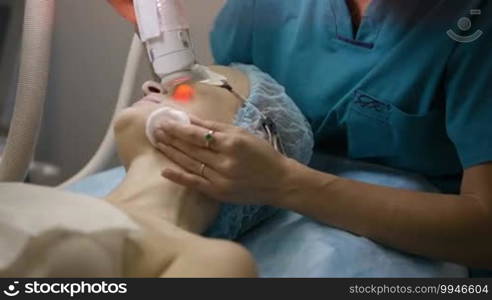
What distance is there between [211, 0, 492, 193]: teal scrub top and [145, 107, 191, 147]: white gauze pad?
34 cm

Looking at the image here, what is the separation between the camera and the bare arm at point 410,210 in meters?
1.10

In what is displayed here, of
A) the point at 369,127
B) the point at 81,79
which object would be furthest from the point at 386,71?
the point at 81,79

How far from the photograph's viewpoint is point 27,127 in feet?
4.10

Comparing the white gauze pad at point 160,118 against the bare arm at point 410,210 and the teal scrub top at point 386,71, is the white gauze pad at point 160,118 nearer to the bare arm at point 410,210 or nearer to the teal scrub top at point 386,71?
the bare arm at point 410,210

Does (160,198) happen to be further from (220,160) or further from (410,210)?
(410,210)

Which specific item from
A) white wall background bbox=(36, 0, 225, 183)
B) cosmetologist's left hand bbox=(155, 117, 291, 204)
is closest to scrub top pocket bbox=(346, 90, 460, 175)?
cosmetologist's left hand bbox=(155, 117, 291, 204)

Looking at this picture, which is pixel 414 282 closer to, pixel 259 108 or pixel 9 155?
pixel 259 108

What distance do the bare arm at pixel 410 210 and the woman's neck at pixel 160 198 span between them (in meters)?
0.13

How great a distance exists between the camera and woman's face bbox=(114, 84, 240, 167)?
1099 millimetres

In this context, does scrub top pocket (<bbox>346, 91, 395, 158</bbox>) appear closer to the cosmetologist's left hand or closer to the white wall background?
the cosmetologist's left hand

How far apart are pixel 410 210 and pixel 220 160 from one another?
0.32m

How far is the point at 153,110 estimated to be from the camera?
109cm

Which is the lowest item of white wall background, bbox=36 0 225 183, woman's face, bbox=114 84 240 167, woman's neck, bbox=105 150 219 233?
white wall background, bbox=36 0 225 183

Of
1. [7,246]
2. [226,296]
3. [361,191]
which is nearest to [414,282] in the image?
[361,191]
